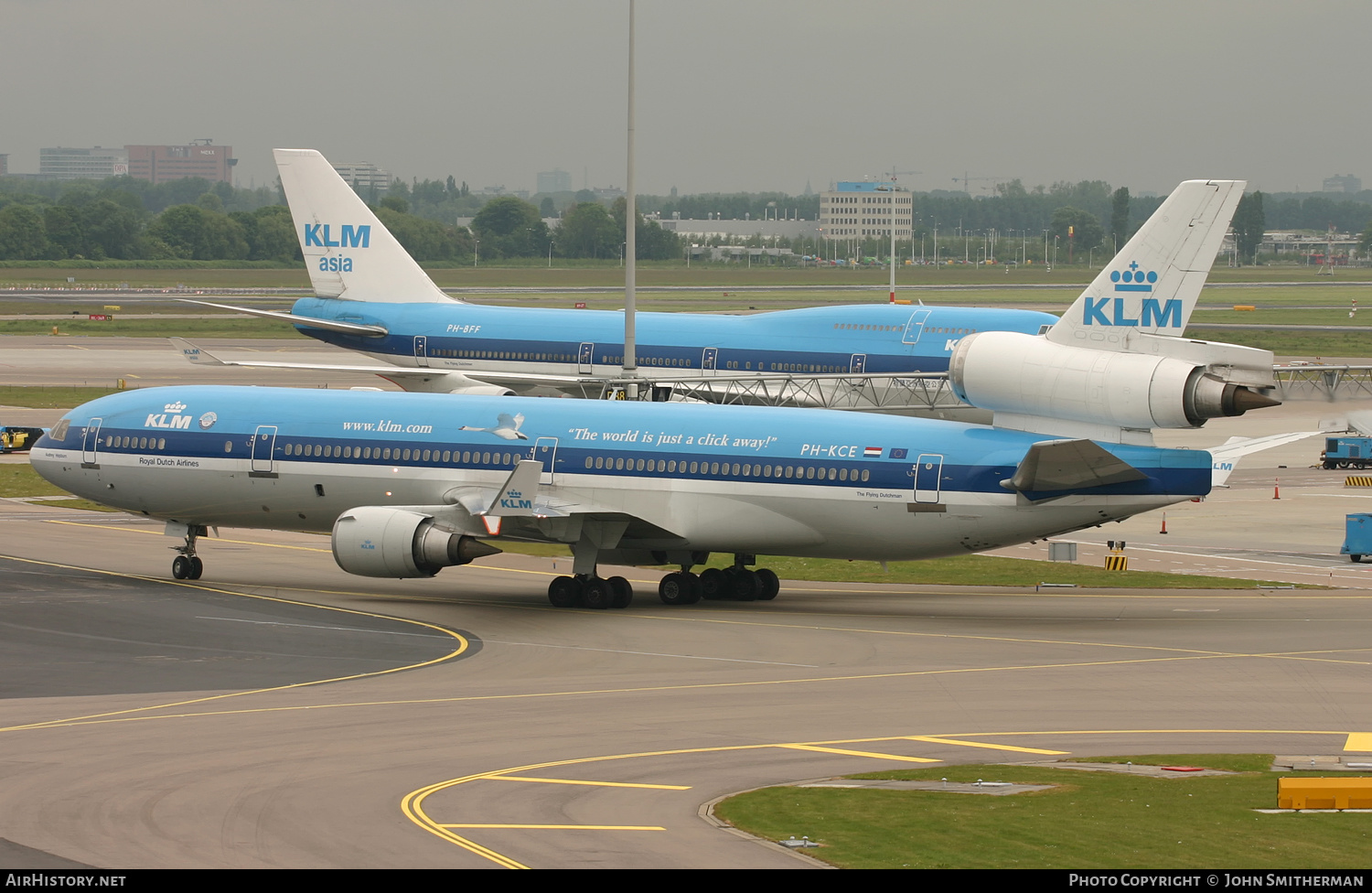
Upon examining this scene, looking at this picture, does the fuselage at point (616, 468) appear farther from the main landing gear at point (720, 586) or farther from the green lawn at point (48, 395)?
the green lawn at point (48, 395)

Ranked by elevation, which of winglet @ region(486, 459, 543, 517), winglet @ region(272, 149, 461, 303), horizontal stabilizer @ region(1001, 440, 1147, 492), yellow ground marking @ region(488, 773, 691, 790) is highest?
winglet @ region(272, 149, 461, 303)

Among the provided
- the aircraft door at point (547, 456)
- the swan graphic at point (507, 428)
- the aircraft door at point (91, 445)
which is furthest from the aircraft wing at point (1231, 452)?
the aircraft door at point (91, 445)

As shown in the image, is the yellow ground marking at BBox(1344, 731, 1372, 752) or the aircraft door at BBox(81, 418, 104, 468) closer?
the yellow ground marking at BBox(1344, 731, 1372, 752)

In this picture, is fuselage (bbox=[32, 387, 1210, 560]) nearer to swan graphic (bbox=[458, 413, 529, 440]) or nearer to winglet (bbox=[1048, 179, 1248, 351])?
swan graphic (bbox=[458, 413, 529, 440])

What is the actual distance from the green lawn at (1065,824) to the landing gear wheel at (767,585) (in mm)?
18763

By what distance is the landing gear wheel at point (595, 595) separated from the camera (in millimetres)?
42719

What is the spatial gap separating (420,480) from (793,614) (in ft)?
33.7

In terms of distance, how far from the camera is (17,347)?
119 meters

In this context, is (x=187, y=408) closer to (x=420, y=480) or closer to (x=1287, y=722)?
(x=420, y=480)

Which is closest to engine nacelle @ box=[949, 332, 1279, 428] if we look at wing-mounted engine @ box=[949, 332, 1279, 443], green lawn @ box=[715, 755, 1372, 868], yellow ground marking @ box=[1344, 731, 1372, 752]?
wing-mounted engine @ box=[949, 332, 1279, 443]

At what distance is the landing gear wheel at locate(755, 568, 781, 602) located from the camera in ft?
146

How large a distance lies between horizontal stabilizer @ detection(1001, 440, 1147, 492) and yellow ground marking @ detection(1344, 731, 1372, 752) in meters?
10.8
